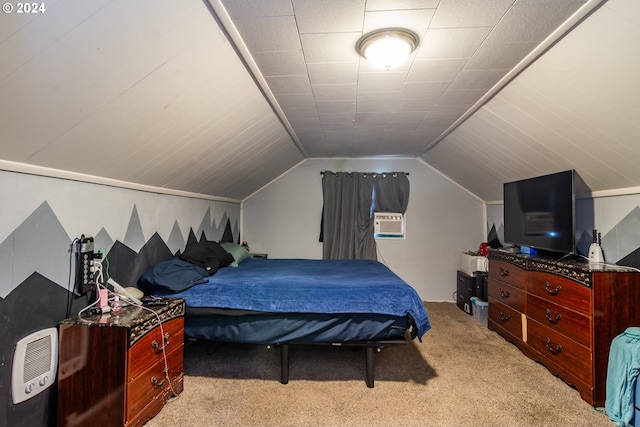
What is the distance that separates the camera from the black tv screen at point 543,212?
239cm

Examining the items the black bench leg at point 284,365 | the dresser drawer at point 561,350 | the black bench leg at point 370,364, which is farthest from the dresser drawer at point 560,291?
the black bench leg at point 284,365

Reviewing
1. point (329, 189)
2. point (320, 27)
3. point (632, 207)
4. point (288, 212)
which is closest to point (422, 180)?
point (329, 189)

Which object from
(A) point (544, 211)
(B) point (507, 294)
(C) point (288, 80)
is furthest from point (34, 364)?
(A) point (544, 211)

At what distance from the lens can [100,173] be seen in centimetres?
196

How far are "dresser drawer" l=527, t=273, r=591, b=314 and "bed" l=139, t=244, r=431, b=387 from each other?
1.08m

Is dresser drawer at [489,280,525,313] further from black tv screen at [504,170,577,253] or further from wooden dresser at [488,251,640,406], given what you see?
black tv screen at [504,170,577,253]

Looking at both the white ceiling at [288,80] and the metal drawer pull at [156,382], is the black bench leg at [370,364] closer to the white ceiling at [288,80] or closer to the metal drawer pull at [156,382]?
the metal drawer pull at [156,382]

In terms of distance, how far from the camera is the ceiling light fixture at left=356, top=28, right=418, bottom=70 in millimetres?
1573

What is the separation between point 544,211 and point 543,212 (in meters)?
0.02

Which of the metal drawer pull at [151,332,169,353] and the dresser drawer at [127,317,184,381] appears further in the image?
the metal drawer pull at [151,332,169,353]

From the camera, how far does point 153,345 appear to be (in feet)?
5.93

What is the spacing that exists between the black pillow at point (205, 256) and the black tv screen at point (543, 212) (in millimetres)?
3137

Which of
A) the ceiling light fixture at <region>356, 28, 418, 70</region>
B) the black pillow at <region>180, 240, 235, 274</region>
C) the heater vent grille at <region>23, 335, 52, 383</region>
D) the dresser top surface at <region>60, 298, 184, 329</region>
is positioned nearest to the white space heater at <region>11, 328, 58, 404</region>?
the heater vent grille at <region>23, 335, 52, 383</region>

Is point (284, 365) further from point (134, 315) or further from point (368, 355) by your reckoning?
point (134, 315)
